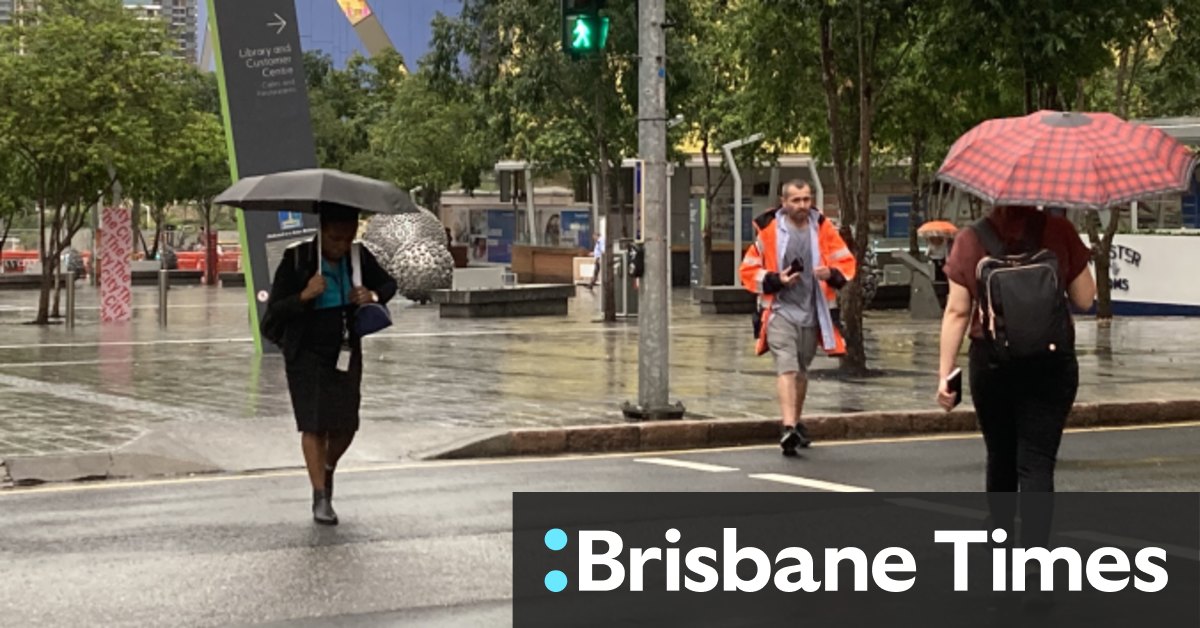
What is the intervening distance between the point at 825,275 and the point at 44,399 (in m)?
7.06

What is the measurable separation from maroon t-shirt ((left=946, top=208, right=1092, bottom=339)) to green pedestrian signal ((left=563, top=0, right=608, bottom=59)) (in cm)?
700

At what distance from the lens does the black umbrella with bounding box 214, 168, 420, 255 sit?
9.61 meters

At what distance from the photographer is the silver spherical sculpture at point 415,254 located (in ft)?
122

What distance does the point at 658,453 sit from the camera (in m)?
13.5

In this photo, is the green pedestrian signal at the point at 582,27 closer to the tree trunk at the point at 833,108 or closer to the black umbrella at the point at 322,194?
the black umbrella at the point at 322,194

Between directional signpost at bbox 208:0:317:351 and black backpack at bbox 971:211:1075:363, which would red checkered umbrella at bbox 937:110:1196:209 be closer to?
black backpack at bbox 971:211:1075:363

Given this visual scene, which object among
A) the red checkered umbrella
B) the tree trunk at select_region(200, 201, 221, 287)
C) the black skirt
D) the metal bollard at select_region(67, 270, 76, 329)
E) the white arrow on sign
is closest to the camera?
the red checkered umbrella

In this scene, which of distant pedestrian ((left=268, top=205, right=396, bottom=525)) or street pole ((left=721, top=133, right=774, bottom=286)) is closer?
distant pedestrian ((left=268, top=205, right=396, bottom=525))

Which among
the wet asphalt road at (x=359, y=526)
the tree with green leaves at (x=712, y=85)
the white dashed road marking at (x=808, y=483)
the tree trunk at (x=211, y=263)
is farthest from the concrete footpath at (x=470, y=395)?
the tree trunk at (x=211, y=263)

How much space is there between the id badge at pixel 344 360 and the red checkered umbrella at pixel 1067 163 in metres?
3.43

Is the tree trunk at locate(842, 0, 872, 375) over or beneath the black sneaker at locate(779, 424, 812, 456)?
over

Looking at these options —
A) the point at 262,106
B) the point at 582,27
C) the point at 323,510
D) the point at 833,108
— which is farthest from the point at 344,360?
the point at 262,106

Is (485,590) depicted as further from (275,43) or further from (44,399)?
(275,43)

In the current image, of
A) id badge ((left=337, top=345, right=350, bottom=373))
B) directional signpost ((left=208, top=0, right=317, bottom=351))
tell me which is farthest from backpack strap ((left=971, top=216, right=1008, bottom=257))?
directional signpost ((left=208, top=0, right=317, bottom=351))
